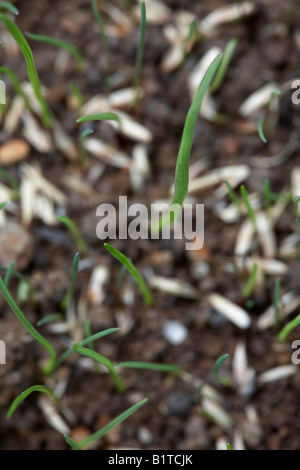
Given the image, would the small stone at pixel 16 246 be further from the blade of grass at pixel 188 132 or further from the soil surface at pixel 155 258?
the blade of grass at pixel 188 132

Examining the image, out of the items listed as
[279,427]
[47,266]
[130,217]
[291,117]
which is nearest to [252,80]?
[291,117]

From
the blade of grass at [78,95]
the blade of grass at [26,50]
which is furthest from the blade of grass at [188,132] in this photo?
the blade of grass at [78,95]

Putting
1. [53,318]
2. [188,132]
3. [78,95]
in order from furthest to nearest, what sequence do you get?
[78,95] → [53,318] → [188,132]

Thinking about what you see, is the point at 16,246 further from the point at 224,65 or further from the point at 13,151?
the point at 224,65

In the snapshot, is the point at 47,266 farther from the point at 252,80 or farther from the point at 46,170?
the point at 252,80

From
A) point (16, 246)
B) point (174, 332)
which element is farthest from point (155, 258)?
point (16, 246)

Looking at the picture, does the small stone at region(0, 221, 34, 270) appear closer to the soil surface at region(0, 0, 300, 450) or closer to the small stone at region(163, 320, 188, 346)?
the soil surface at region(0, 0, 300, 450)
